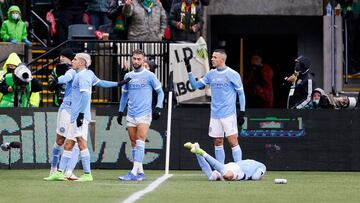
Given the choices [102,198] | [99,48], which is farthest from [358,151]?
[102,198]

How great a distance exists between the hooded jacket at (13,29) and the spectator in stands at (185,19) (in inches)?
133

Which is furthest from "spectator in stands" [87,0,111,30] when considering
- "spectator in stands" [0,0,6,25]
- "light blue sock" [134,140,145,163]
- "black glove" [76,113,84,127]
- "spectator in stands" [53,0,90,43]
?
"black glove" [76,113,84,127]

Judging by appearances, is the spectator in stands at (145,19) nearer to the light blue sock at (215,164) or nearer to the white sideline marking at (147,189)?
the white sideline marking at (147,189)

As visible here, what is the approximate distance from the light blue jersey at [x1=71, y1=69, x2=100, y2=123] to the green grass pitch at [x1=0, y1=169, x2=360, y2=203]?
3.73 feet

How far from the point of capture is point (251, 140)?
83.0ft

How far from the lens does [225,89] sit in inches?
874

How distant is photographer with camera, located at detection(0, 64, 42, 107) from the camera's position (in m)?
24.2

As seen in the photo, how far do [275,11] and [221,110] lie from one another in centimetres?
925

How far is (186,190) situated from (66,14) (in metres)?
12.5

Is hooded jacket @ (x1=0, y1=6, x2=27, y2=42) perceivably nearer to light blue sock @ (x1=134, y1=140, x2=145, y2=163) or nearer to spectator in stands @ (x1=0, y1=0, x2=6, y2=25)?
spectator in stands @ (x1=0, y1=0, x2=6, y2=25)

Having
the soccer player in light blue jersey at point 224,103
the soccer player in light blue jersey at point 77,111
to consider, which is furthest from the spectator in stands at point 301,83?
the soccer player in light blue jersey at point 77,111

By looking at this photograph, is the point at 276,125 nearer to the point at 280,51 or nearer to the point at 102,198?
the point at 280,51

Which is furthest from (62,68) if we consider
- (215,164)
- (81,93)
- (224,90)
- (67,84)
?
(215,164)

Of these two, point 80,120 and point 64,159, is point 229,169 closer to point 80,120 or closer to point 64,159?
point 80,120
